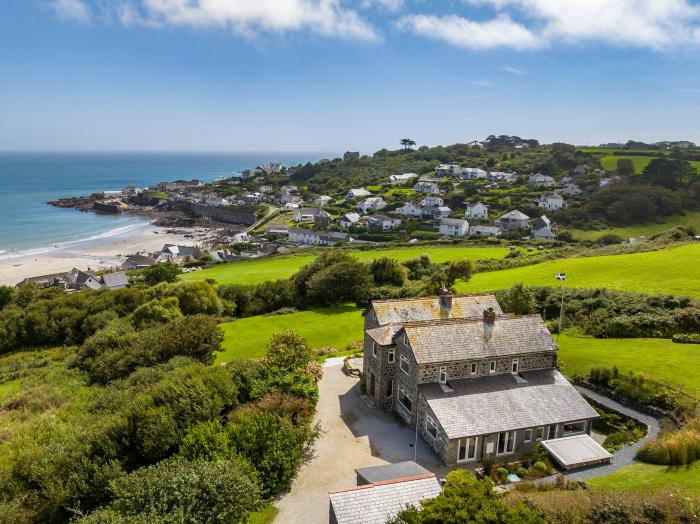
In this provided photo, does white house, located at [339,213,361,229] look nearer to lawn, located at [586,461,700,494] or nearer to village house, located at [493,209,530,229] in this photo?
village house, located at [493,209,530,229]

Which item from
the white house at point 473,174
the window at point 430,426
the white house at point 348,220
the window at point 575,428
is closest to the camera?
the window at point 430,426

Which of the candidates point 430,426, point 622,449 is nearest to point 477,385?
point 430,426

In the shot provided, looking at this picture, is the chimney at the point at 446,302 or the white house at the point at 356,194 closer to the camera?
the chimney at the point at 446,302

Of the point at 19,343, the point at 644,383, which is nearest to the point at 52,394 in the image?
the point at 19,343

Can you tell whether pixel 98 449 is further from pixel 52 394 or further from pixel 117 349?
pixel 117 349

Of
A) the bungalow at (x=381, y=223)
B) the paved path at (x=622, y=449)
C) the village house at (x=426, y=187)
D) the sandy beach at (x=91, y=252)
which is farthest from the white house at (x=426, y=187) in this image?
the paved path at (x=622, y=449)

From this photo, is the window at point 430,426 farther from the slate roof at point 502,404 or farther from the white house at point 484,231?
the white house at point 484,231

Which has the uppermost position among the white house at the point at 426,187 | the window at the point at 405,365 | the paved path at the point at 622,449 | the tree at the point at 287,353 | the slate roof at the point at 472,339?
the white house at the point at 426,187

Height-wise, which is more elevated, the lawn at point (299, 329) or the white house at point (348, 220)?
the white house at point (348, 220)
